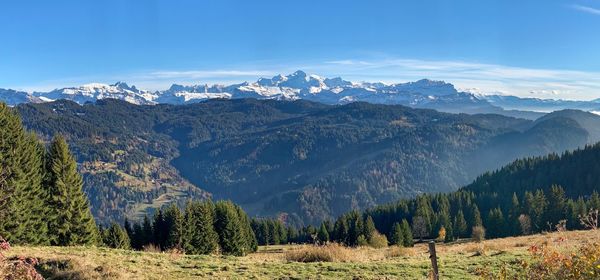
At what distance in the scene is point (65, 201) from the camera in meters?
47.7

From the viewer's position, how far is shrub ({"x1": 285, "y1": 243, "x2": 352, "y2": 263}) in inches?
869

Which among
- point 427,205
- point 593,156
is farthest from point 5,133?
point 593,156

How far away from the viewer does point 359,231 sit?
105125 millimetres

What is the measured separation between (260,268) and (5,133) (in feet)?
113

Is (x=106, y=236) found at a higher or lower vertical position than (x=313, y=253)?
lower

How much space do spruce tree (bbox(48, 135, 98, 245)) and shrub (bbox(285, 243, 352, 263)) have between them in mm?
34343

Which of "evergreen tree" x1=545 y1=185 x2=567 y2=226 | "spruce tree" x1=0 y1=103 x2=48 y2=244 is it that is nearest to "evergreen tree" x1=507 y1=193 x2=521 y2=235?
"evergreen tree" x1=545 y1=185 x2=567 y2=226

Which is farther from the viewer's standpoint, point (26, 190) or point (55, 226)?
point (55, 226)

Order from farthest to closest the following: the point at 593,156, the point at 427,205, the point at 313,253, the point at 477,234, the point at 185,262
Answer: the point at 593,156 → the point at 427,205 → the point at 477,234 → the point at 313,253 → the point at 185,262

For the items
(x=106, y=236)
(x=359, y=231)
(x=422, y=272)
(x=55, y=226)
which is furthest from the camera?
(x=359, y=231)

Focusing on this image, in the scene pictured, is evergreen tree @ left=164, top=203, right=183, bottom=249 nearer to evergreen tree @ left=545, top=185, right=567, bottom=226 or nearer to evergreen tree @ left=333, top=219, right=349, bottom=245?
evergreen tree @ left=333, top=219, right=349, bottom=245

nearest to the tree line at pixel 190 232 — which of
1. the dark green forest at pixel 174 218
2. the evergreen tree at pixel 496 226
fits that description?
the dark green forest at pixel 174 218

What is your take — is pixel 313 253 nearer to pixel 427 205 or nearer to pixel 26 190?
pixel 26 190

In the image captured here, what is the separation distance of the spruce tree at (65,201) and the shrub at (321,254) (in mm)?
34343
